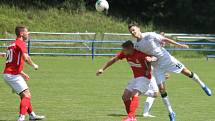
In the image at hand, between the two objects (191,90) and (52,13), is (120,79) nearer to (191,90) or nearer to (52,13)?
(191,90)

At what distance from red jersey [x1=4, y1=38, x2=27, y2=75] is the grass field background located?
1132mm

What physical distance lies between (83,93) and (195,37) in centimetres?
2699

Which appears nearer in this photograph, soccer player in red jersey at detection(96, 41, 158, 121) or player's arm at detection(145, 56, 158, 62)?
player's arm at detection(145, 56, 158, 62)

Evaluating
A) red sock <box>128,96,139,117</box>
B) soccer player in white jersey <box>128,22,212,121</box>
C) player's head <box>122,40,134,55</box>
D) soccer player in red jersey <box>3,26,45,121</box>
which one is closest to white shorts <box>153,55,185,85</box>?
soccer player in white jersey <box>128,22,212,121</box>

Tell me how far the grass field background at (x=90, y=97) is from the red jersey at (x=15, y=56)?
1132mm

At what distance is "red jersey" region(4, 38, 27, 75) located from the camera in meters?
11.2

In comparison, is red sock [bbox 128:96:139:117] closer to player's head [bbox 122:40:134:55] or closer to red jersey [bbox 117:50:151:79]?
red jersey [bbox 117:50:151:79]

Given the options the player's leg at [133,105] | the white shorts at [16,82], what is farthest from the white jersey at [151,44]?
the white shorts at [16,82]

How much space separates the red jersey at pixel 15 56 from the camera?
11211 millimetres

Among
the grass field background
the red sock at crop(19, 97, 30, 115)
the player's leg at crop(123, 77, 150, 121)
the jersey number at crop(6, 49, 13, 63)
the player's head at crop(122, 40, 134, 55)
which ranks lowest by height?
the grass field background

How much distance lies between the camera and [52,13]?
45.4m

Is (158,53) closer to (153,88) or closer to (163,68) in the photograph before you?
(163,68)

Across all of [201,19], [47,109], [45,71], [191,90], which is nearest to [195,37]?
[201,19]

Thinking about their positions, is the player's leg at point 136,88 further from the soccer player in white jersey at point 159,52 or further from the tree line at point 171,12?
the tree line at point 171,12
